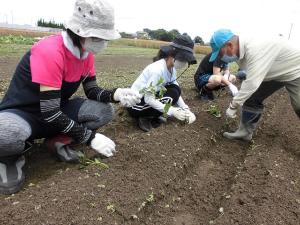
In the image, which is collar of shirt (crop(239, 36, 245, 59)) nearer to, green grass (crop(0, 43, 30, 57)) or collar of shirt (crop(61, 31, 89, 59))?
collar of shirt (crop(61, 31, 89, 59))

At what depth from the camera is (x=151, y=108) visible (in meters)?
4.38

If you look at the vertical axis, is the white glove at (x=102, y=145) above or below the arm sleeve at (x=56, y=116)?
below

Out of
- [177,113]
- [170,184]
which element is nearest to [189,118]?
[177,113]

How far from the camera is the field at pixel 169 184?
2.44 m

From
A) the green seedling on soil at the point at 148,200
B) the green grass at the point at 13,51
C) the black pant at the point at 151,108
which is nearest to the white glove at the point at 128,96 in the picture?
the green seedling on soil at the point at 148,200

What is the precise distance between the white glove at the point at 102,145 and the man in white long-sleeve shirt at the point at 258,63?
1.53 metres

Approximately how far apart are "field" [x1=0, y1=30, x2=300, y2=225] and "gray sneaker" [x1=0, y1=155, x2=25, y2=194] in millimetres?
76

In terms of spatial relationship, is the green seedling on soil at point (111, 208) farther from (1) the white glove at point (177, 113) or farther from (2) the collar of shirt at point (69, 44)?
(1) the white glove at point (177, 113)

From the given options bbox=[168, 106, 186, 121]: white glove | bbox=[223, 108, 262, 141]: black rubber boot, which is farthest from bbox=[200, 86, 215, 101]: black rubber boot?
bbox=[168, 106, 186, 121]: white glove

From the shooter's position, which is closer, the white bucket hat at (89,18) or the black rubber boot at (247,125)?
the white bucket hat at (89,18)

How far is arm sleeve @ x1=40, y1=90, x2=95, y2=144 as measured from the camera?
269cm

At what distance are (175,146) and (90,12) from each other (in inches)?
59.8

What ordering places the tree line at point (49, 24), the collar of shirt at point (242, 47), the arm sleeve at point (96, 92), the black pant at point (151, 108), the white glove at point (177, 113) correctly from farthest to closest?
1. the tree line at point (49, 24)
2. the black pant at point (151, 108)
3. the white glove at point (177, 113)
4. the collar of shirt at point (242, 47)
5. the arm sleeve at point (96, 92)

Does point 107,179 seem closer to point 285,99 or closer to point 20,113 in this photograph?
point 20,113
